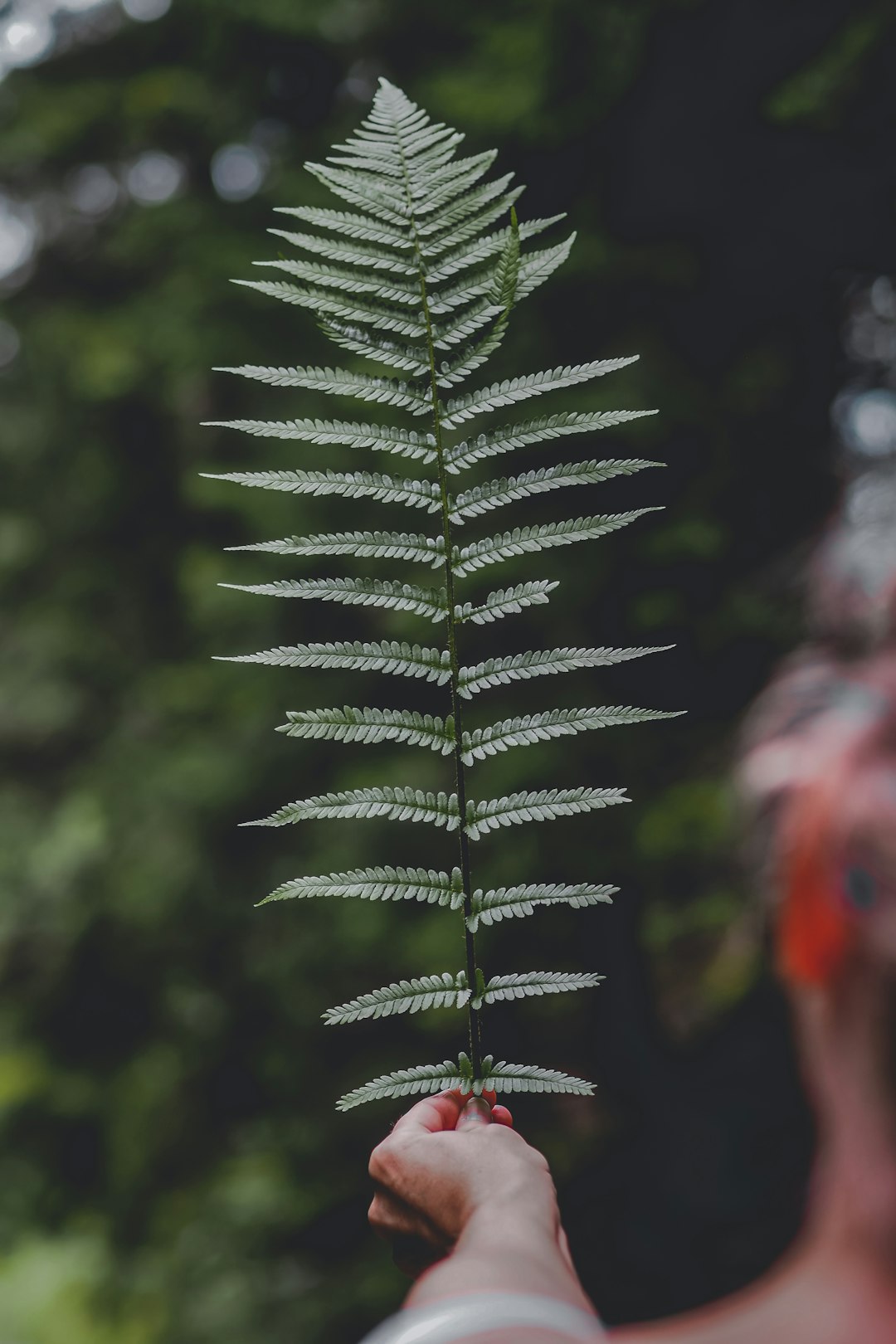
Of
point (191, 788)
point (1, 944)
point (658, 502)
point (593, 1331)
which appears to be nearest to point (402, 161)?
point (593, 1331)

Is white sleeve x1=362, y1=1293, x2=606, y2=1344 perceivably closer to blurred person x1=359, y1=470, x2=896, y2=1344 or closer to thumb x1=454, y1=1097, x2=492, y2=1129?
blurred person x1=359, y1=470, x2=896, y2=1344

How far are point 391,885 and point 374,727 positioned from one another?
15 centimetres

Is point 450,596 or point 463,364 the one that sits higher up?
point 463,364

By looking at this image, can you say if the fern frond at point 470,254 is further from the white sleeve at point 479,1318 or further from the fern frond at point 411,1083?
the white sleeve at point 479,1318

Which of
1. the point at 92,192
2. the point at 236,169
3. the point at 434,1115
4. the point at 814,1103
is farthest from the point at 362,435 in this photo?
the point at 92,192

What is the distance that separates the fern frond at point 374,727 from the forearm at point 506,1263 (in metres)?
0.38

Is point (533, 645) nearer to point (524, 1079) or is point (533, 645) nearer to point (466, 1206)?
point (524, 1079)

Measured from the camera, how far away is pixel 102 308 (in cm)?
470

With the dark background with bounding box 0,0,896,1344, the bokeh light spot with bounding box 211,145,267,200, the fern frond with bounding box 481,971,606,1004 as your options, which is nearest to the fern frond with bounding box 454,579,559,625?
the fern frond with bounding box 481,971,606,1004

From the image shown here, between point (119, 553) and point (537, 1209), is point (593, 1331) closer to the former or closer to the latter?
point (537, 1209)

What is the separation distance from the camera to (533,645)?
3188mm

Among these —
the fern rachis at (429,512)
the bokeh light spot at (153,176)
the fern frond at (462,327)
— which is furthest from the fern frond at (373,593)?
the bokeh light spot at (153,176)

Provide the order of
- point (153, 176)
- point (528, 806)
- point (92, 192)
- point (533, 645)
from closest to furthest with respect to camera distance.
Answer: point (528, 806) < point (533, 645) < point (153, 176) < point (92, 192)

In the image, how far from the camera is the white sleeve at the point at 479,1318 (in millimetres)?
635
